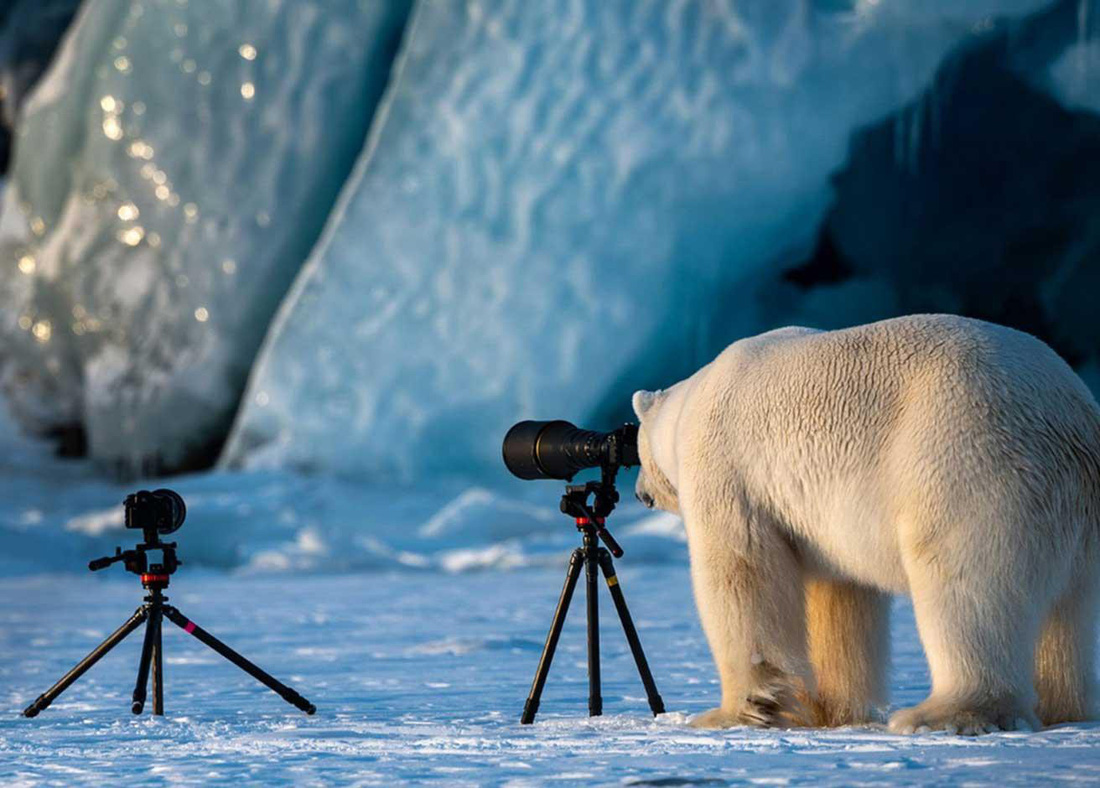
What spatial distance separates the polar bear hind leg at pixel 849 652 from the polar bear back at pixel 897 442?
20cm

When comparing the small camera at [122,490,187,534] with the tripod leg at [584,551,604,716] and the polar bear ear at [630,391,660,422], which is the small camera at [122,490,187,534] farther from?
the polar bear ear at [630,391,660,422]

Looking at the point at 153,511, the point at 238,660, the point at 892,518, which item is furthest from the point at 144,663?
the point at 892,518

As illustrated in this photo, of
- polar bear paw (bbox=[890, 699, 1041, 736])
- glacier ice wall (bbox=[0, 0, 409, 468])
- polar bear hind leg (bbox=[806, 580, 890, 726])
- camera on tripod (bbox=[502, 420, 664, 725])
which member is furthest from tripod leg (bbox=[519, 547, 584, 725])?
glacier ice wall (bbox=[0, 0, 409, 468])

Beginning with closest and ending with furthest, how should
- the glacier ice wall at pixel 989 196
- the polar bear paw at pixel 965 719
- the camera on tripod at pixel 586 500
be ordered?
1. the polar bear paw at pixel 965 719
2. the camera on tripod at pixel 586 500
3. the glacier ice wall at pixel 989 196

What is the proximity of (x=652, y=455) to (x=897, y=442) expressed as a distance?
28.2 inches

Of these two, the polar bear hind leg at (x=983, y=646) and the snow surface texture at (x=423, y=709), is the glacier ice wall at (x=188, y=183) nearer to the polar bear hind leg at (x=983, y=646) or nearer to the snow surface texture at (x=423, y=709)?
the snow surface texture at (x=423, y=709)

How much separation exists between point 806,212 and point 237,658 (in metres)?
6.85

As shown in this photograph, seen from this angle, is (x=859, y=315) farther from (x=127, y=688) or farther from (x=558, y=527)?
(x=127, y=688)

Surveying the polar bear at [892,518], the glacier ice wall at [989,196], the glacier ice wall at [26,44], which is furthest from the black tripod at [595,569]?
the glacier ice wall at [26,44]

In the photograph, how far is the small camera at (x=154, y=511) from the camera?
11.1 feet

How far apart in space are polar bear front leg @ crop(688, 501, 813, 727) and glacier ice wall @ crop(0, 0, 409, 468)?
25.5ft

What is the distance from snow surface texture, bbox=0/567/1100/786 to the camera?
2328mm

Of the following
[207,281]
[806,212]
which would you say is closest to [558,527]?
[806,212]

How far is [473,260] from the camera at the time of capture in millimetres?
9375
